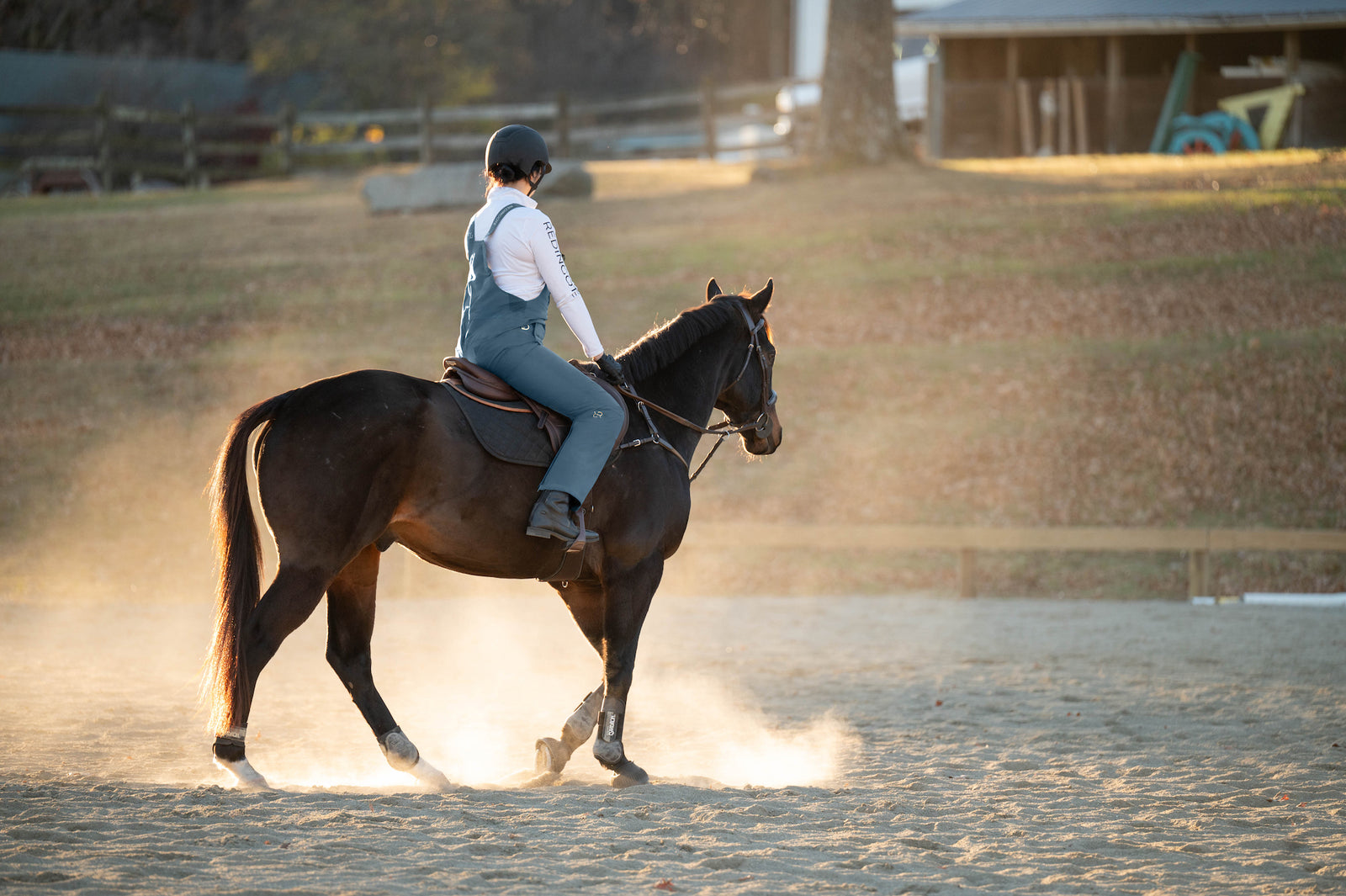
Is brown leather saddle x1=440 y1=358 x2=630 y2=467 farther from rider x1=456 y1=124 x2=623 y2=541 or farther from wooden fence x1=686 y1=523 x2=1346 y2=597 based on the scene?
wooden fence x1=686 y1=523 x2=1346 y2=597

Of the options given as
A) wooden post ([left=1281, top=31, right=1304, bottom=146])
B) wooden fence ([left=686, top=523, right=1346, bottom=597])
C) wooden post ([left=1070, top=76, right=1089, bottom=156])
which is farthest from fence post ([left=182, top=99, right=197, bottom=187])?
wooden post ([left=1281, top=31, right=1304, bottom=146])

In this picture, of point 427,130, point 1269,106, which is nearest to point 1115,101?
point 1269,106

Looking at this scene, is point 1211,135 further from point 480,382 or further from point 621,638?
point 480,382

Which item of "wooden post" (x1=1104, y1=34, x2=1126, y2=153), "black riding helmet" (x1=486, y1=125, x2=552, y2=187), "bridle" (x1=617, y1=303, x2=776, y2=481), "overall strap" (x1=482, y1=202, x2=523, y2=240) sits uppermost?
"wooden post" (x1=1104, y1=34, x2=1126, y2=153)

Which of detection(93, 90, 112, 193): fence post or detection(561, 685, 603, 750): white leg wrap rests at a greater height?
detection(93, 90, 112, 193): fence post

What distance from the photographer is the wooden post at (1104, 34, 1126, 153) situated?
25.6m

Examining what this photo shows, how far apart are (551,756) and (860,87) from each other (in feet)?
66.3

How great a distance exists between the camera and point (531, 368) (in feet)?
17.5

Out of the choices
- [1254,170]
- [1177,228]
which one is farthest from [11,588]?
[1254,170]

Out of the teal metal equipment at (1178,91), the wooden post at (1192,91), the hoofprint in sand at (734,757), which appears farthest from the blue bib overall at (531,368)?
the wooden post at (1192,91)

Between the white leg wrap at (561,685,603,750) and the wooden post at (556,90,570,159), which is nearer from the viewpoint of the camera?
the white leg wrap at (561,685,603,750)

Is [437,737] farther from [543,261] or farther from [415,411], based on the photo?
[543,261]

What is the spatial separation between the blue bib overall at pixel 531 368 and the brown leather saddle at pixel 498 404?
0.04m

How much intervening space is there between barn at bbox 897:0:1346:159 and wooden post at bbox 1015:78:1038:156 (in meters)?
0.02
